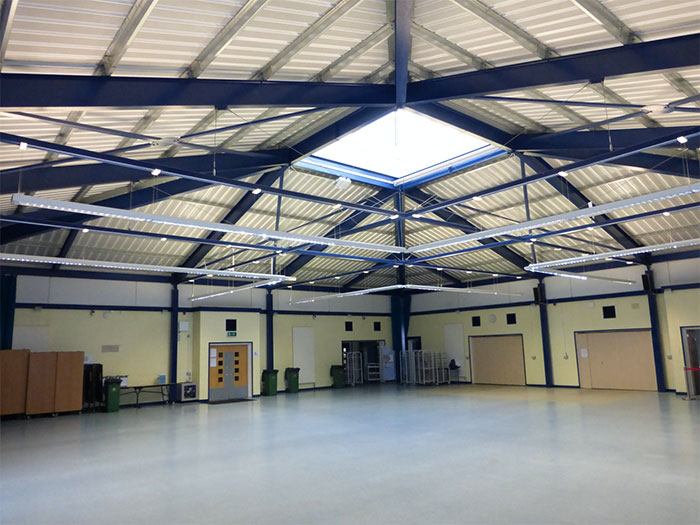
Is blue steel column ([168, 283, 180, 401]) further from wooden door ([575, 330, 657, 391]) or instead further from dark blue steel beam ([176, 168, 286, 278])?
wooden door ([575, 330, 657, 391])

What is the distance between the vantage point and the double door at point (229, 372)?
17.9m

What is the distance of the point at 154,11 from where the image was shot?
15.8 feet

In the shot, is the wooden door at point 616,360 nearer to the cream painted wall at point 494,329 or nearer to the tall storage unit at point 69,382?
the cream painted wall at point 494,329

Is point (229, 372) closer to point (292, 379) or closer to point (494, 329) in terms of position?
point (292, 379)

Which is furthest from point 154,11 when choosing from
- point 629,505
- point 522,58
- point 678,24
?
point 629,505

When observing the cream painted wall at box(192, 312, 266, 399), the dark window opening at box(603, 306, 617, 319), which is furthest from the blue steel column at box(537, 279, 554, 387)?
the cream painted wall at box(192, 312, 266, 399)

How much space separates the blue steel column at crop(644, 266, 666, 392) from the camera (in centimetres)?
1616

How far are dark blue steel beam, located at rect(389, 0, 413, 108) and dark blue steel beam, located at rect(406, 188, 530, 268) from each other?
645 centimetres

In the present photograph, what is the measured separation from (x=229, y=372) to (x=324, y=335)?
5.12m

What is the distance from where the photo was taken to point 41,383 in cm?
1406

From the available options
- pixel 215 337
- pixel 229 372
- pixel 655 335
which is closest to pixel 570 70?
pixel 655 335

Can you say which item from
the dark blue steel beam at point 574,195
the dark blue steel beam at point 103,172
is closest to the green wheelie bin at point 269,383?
the dark blue steel beam at point 103,172

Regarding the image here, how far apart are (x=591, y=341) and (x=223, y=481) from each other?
1574 centimetres

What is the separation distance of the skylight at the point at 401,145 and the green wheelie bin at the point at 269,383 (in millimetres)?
10274
